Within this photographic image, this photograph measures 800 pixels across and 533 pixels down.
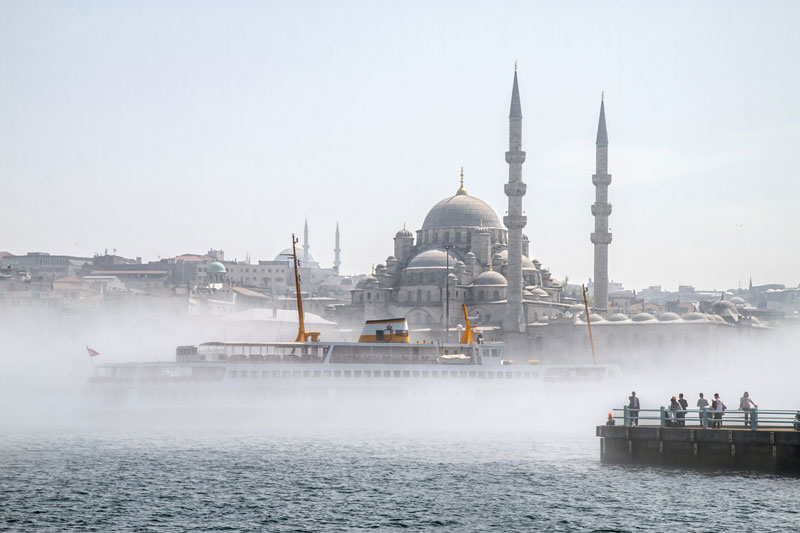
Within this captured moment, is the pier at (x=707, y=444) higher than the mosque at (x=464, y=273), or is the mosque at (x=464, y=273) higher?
the mosque at (x=464, y=273)

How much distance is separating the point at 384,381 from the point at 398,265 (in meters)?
53.0

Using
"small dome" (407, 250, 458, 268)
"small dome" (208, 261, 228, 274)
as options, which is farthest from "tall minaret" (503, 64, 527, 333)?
"small dome" (208, 261, 228, 274)

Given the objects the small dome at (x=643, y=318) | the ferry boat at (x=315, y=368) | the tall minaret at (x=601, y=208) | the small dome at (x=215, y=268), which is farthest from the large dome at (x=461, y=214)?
the small dome at (x=215, y=268)

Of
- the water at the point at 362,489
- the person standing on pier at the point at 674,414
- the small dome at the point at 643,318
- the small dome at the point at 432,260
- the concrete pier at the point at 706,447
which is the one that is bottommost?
the water at the point at 362,489

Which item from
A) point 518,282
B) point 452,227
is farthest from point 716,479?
point 452,227

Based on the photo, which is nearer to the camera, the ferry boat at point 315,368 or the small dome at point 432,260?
the ferry boat at point 315,368

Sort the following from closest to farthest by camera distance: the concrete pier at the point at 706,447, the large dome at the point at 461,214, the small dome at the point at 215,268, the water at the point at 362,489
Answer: the water at the point at 362,489 < the concrete pier at the point at 706,447 < the large dome at the point at 461,214 < the small dome at the point at 215,268

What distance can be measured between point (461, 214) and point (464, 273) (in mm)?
10243

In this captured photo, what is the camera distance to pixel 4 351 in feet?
347

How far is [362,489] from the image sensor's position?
1367 inches

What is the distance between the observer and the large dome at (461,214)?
11069cm

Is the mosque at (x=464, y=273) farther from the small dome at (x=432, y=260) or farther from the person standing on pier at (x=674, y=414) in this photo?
the person standing on pier at (x=674, y=414)

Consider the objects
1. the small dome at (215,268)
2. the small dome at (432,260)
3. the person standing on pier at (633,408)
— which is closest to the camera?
the person standing on pier at (633,408)

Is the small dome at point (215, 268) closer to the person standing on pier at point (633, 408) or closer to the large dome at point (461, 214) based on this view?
the large dome at point (461, 214)
